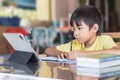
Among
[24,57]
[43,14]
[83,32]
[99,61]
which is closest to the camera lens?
[99,61]

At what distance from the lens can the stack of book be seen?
97cm

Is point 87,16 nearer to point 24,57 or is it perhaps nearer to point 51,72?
point 24,57

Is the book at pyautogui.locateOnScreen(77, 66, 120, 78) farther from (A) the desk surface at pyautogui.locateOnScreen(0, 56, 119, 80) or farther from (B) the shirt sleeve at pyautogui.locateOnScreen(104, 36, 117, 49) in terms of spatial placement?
(B) the shirt sleeve at pyautogui.locateOnScreen(104, 36, 117, 49)

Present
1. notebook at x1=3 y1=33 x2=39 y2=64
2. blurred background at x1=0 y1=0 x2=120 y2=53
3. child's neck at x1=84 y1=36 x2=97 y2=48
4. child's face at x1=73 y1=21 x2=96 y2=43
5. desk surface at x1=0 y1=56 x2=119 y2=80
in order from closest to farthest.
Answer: desk surface at x1=0 y1=56 x2=119 y2=80 → notebook at x1=3 y1=33 x2=39 y2=64 → child's face at x1=73 y1=21 x2=96 y2=43 → child's neck at x1=84 y1=36 x2=97 y2=48 → blurred background at x1=0 y1=0 x2=120 y2=53

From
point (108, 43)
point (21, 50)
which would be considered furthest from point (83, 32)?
point (21, 50)

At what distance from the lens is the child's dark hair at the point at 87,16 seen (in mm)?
1463

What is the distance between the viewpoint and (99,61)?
965 mm

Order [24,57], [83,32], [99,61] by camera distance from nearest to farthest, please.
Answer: [99,61] < [24,57] < [83,32]

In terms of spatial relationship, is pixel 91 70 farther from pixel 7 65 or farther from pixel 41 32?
pixel 41 32

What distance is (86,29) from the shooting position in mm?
1468

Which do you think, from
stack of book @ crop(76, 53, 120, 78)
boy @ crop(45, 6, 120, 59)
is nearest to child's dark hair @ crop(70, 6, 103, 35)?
boy @ crop(45, 6, 120, 59)

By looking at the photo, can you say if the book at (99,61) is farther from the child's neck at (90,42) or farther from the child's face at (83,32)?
the child's neck at (90,42)

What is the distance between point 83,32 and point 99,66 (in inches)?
19.8

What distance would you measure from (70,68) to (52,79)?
0.23 metres
